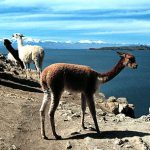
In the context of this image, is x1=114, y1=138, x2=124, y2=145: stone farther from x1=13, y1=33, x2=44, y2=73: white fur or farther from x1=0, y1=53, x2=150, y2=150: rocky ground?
x1=13, y1=33, x2=44, y2=73: white fur

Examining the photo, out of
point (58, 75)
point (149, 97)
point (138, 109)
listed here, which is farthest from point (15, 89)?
point (149, 97)

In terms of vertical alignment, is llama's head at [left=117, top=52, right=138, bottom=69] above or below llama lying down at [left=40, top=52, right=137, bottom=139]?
above

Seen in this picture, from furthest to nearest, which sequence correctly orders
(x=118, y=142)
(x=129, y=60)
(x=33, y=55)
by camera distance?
(x=33, y=55) → (x=129, y=60) → (x=118, y=142)

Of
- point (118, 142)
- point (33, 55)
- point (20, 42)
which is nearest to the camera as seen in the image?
point (118, 142)

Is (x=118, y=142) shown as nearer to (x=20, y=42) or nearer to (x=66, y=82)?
(x=66, y=82)

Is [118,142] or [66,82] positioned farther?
[66,82]

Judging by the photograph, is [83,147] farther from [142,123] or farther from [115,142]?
[142,123]

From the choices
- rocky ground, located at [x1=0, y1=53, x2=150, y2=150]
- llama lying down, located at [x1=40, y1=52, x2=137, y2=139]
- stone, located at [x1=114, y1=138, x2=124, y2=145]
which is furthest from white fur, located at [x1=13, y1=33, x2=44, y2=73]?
stone, located at [x1=114, y1=138, x2=124, y2=145]

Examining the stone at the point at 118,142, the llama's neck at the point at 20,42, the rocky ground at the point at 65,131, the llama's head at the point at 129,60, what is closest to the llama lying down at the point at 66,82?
the llama's head at the point at 129,60

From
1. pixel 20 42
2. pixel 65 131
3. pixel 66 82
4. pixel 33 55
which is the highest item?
pixel 66 82

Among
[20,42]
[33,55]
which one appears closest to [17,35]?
[20,42]

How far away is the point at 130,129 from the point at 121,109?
10.6 meters

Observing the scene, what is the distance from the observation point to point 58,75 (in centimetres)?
1295

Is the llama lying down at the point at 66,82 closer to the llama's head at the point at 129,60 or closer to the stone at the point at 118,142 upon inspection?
the llama's head at the point at 129,60
